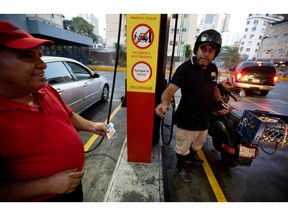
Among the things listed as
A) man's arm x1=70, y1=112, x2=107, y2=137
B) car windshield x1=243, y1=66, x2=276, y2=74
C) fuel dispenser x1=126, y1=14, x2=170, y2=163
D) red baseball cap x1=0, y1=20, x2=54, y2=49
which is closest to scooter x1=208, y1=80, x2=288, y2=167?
fuel dispenser x1=126, y1=14, x2=170, y2=163

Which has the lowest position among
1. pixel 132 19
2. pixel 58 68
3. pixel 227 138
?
pixel 227 138

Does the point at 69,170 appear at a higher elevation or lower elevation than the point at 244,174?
higher

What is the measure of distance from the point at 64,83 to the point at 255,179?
3952mm

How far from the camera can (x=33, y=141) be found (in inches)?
33.8

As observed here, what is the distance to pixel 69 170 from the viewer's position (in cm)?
101

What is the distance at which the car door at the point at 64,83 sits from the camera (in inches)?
120

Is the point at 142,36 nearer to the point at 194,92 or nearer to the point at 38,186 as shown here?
the point at 194,92

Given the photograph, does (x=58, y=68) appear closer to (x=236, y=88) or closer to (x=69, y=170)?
(x=69, y=170)

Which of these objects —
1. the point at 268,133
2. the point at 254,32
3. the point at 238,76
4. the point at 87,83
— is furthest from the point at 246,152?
the point at 254,32

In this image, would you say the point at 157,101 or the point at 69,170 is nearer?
the point at 69,170

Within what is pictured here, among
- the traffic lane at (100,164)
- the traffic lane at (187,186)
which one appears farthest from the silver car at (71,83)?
the traffic lane at (187,186)

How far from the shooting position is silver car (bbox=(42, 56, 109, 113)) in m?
3.09

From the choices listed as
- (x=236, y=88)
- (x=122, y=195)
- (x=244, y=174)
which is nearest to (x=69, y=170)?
(x=122, y=195)

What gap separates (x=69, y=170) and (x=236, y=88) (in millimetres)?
8386
